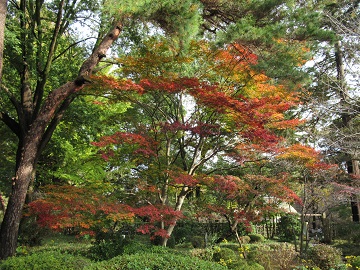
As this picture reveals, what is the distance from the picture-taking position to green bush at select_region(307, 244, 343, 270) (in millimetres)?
7278

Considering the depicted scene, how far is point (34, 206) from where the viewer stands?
6.44 meters

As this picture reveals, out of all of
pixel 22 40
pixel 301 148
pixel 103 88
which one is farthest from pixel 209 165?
pixel 22 40

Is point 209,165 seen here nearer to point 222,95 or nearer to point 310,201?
point 310,201

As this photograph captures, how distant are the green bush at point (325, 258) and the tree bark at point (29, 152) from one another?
677 cm

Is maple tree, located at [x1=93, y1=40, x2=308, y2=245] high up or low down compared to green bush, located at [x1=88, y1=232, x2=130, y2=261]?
up

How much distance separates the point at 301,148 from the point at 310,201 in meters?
2.23

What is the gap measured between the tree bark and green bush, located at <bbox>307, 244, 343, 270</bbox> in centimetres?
677

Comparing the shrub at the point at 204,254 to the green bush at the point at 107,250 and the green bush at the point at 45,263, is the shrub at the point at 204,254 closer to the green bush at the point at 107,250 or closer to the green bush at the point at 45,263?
the green bush at the point at 107,250

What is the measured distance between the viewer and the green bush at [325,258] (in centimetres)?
728

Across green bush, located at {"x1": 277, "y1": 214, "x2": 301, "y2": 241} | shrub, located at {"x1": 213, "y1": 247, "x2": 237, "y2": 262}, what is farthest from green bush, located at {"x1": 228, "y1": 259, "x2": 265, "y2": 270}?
green bush, located at {"x1": 277, "y1": 214, "x2": 301, "y2": 241}

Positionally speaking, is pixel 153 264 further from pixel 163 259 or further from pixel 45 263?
pixel 45 263

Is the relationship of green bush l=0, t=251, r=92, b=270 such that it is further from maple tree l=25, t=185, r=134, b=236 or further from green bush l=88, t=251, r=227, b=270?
maple tree l=25, t=185, r=134, b=236

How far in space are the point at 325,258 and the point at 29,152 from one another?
24.0 ft

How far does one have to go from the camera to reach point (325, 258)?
7344mm
